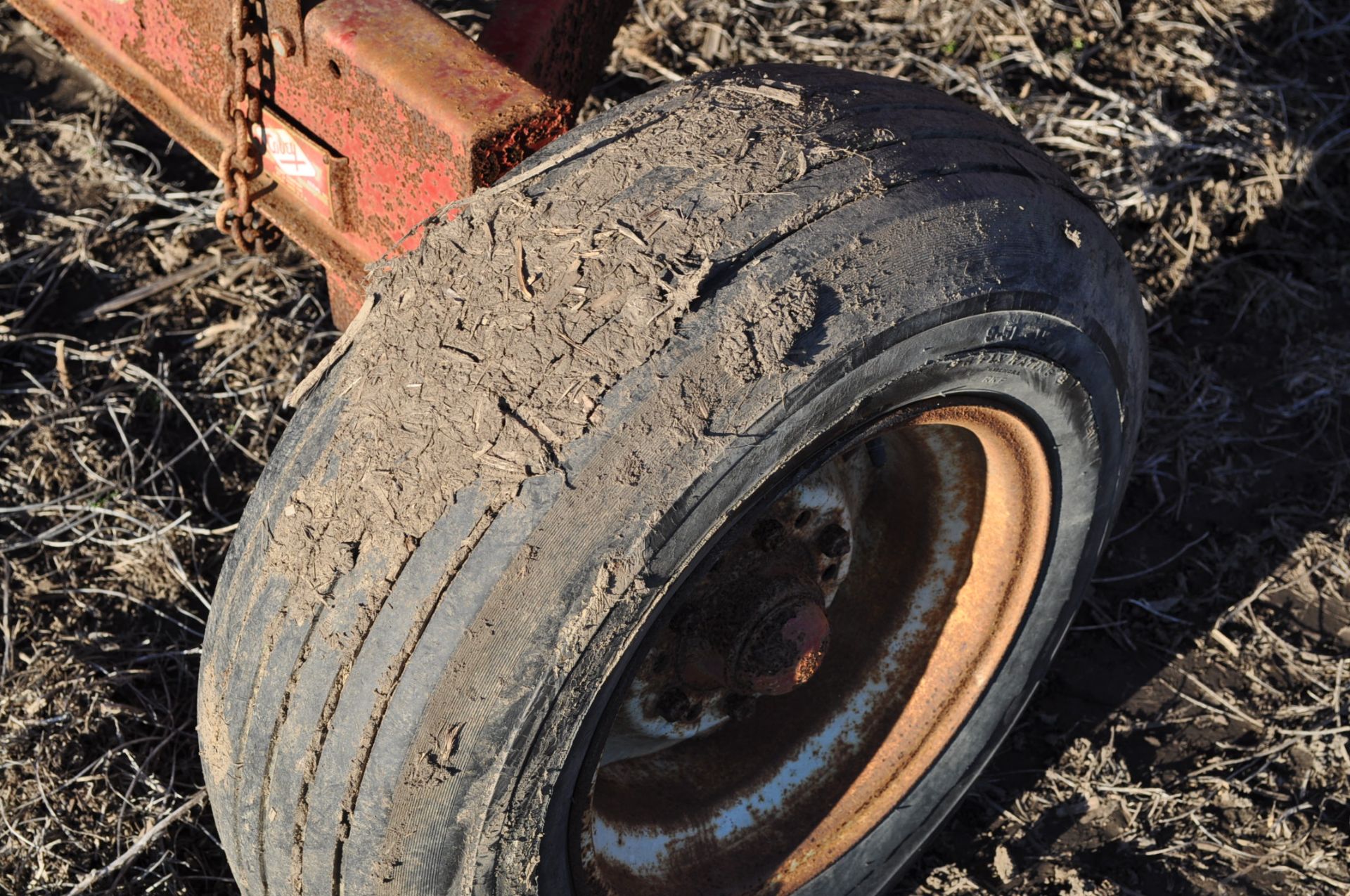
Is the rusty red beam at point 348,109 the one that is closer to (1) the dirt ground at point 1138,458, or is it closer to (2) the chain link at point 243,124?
(2) the chain link at point 243,124

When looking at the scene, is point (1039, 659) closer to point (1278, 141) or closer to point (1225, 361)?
point (1225, 361)

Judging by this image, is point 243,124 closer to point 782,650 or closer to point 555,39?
point 555,39

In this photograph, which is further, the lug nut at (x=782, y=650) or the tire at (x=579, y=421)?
the lug nut at (x=782, y=650)

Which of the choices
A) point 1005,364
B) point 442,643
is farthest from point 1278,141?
point 442,643

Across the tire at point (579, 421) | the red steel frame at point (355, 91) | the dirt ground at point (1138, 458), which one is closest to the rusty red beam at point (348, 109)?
the red steel frame at point (355, 91)

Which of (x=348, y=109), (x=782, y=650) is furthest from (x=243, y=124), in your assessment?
(x=782, y=650)

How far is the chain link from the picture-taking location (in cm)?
179

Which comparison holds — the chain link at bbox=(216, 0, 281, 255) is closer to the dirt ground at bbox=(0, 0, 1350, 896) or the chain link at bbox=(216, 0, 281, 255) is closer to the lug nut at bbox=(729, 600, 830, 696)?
the dirt ground at bbox=(0, 0, 1350, 896)

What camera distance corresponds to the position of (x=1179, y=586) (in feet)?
8.98

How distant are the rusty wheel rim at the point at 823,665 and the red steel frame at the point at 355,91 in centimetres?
70

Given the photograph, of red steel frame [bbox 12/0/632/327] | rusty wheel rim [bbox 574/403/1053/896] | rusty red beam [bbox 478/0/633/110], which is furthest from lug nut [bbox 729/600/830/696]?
rusty red beam [bbox 478/0/633/110]

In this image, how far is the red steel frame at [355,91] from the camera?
1.65m

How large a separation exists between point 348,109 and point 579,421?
30.7 inches

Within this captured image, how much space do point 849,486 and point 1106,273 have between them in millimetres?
537
